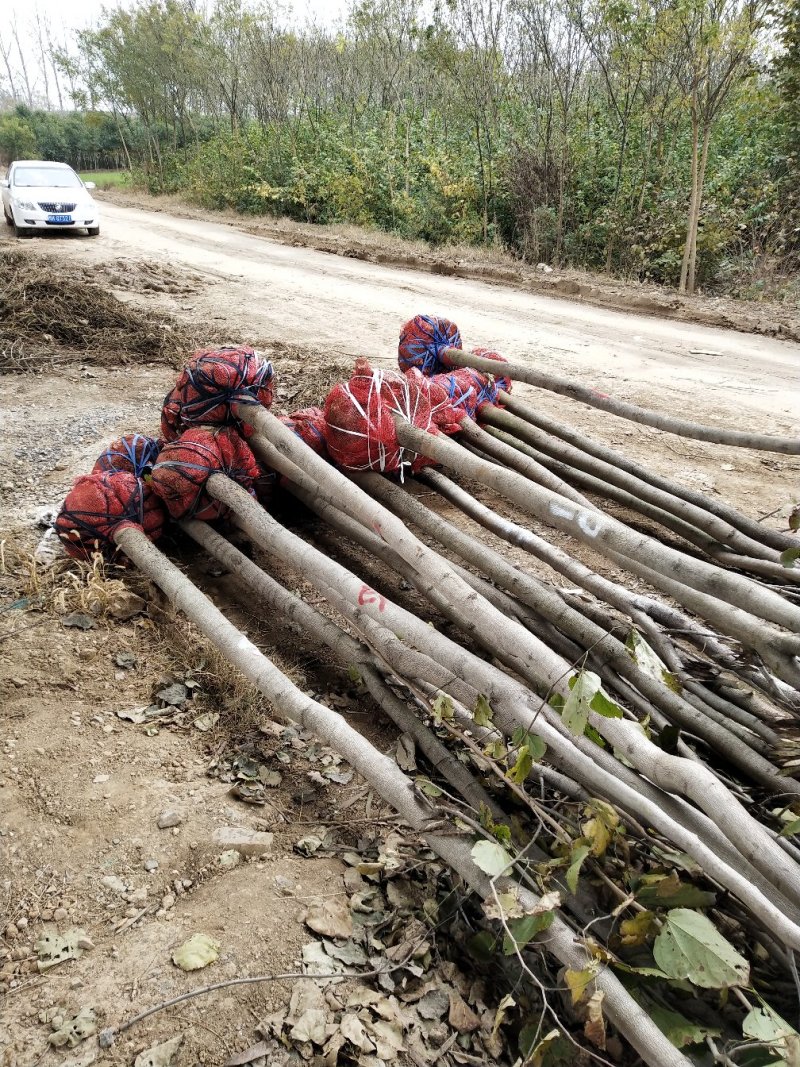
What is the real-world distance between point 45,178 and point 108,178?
23.3 meters

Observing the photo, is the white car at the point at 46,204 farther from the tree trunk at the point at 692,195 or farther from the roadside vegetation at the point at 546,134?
the tree trunk at the point at 692,195

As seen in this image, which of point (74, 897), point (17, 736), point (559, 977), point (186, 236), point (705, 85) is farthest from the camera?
point (186, 236)

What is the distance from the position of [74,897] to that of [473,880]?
987 mm

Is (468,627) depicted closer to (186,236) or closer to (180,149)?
(186,236)

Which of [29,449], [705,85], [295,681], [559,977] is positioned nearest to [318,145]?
[705,85]

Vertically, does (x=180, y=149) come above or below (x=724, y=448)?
above

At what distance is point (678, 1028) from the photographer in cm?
141

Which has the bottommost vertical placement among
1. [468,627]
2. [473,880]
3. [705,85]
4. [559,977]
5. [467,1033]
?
[467,1033]

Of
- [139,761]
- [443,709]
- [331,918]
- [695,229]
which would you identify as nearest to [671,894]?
[443,709]

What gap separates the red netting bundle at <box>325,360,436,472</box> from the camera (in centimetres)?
304

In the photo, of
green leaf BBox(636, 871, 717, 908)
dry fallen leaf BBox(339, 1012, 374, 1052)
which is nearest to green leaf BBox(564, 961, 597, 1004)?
green leaf BBox(636, 871, 717, 908)

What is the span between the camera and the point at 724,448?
4.83m

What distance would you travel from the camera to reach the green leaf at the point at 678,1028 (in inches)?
54.6

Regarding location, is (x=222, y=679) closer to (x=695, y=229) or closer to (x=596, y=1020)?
(x=596, y=1020)
